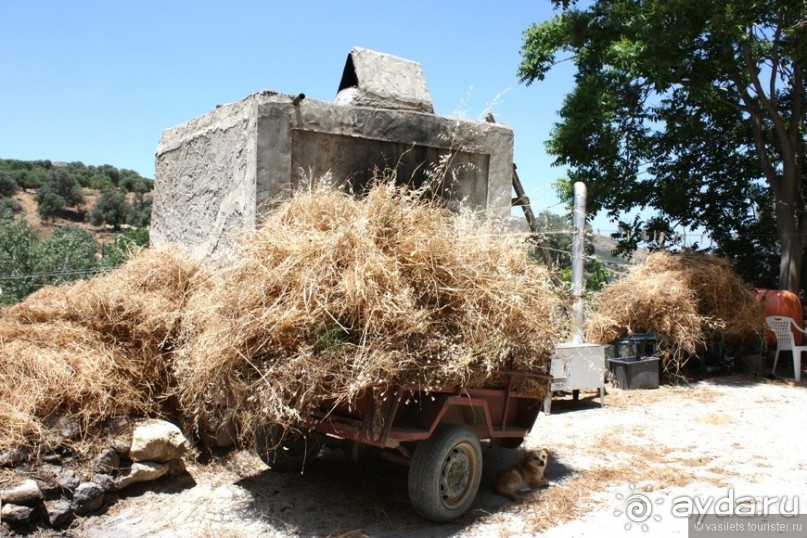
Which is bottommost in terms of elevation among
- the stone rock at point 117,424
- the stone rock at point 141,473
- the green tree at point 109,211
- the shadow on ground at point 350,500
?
the shadow on ground at point 350,500

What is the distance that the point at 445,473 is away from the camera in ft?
14.8

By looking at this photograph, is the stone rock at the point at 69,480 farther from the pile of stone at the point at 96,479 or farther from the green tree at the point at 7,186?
the green tree at the point at 7,186

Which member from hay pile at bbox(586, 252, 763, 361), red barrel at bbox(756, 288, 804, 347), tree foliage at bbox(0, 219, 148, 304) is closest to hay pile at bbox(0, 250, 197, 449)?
tree foliage at bbox(0, 219, 148, 304)

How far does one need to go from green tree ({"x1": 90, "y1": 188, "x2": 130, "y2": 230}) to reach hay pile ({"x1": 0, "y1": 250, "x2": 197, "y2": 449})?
1292 inches

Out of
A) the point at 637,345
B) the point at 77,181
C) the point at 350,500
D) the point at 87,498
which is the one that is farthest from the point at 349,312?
the point at 77,181

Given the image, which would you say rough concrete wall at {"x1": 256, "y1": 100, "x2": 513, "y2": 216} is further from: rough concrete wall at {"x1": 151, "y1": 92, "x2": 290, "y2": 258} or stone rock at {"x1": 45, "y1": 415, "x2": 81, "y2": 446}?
stone rock at {"x1": 45, "y1": 415, "x2": 81, "y2": 446}

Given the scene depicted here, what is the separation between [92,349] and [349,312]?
2.31 meters

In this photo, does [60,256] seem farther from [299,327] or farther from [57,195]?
[57,195]

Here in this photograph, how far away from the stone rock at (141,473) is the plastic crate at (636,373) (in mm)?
8017

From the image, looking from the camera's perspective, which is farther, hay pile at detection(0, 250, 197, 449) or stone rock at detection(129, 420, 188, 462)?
stone rock at detection(129, 420, 188, 462)

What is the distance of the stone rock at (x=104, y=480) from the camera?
15.0ft

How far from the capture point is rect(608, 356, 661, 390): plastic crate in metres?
10.9

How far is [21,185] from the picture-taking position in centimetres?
4106

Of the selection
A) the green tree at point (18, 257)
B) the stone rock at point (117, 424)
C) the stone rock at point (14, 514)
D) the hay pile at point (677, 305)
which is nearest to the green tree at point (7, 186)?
the green tree at point (18, 257)
